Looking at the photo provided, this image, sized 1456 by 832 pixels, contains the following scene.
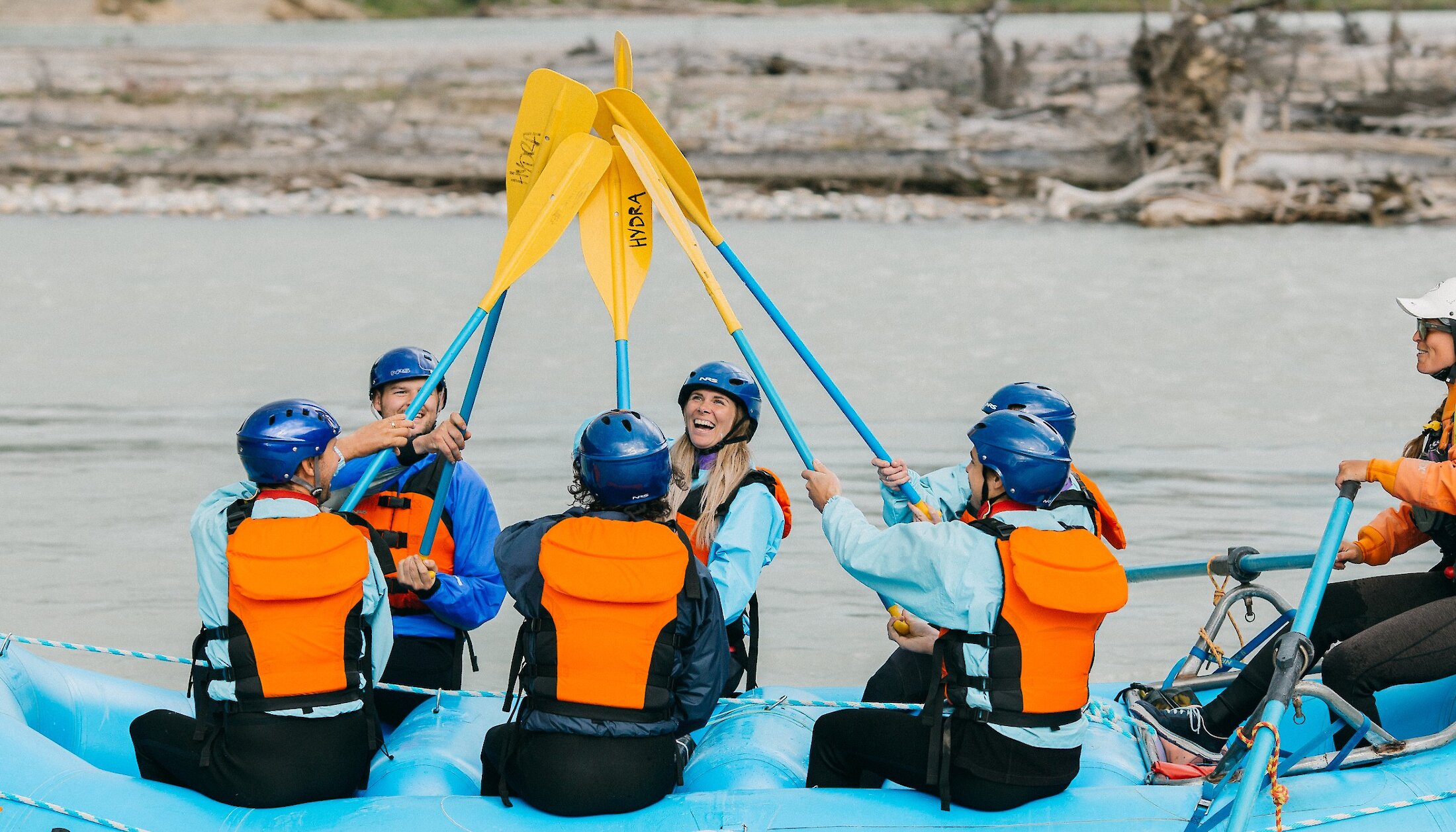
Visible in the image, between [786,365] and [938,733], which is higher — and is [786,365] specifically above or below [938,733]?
below

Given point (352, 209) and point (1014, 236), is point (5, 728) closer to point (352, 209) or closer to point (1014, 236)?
point (1014, 236)

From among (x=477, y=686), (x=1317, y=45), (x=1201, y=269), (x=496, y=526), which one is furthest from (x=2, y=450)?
(x=1317, y=45)

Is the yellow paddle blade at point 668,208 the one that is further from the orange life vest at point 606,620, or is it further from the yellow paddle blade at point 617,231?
the orange life vest at point 606,620

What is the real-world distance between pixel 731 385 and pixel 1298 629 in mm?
1550

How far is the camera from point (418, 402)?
3.93 meters

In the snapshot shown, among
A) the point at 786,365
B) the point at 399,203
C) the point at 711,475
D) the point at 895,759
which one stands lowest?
the point at 786,365

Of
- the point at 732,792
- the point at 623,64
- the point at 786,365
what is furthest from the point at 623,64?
the point at 786,365

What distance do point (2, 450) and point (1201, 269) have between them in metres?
12.9

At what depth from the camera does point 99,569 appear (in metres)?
7.16

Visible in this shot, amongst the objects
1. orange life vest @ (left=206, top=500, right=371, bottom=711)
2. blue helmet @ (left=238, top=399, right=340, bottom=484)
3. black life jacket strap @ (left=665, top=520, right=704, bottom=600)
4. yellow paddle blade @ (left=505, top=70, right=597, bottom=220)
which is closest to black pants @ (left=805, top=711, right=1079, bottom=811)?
black life jacket strap @ (left=665, top=520, right=704, bottom=600)

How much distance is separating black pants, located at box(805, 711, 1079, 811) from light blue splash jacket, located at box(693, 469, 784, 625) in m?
0.43

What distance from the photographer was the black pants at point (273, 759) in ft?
10.7

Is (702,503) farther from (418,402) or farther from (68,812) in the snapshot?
(68,812)

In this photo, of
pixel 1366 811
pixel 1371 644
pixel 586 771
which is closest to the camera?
pixel 586 771
